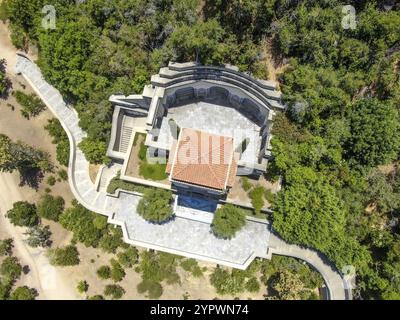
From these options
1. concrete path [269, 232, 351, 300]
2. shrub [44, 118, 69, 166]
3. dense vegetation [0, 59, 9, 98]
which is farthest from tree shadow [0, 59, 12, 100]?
concrete path [269, 232, 351, 300]

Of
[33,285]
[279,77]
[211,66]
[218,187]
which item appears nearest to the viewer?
[218,187]

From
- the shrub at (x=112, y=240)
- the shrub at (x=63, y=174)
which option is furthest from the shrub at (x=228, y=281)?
the shrub at (x=63, y=174)

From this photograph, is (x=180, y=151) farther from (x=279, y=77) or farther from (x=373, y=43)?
(x=373, y=43)

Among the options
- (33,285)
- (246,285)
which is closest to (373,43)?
(246,285)

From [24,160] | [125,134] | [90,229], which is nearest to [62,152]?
[24,160]

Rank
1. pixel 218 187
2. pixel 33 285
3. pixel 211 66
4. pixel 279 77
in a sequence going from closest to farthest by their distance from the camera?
pixel 218 187 → pixel 211 66 → pixel 279 77 → pixel 33 285

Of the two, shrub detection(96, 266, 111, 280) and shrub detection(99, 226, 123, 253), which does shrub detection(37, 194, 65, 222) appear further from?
shrub detection(96, 266, 111, 280)
